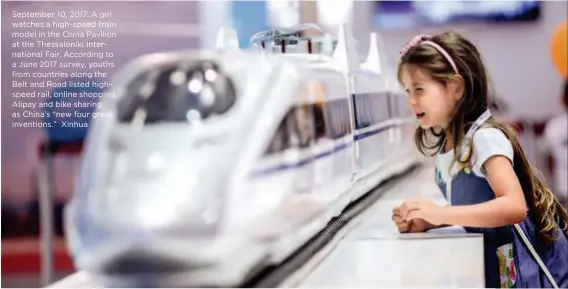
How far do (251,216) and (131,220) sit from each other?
A: 0.51ft

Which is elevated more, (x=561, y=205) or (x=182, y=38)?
(x=182, y=38)

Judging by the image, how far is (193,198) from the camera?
A: 2.96 feet

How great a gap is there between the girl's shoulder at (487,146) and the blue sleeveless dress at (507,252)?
2 cm

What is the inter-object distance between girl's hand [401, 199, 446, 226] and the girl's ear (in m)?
0.19

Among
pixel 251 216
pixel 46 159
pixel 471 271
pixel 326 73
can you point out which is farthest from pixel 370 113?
pixel 46 159

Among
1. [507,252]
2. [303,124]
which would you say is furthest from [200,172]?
[507,252]

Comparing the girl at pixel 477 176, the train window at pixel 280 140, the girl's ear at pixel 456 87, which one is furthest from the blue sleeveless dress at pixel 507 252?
the train window at pixel 280 140

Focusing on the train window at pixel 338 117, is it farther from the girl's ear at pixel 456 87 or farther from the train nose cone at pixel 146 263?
the train nose cone at pixel 146 263

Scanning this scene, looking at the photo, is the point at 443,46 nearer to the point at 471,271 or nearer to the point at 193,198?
the point at 471,271

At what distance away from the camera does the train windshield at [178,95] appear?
95 cm

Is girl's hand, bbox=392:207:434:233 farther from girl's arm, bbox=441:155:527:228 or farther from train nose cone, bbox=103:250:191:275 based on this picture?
train nose cone, bbox=103:250:191:275

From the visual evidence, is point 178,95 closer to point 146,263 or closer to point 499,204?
point 146,263

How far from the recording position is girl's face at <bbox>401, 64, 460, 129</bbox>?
1.25 meters

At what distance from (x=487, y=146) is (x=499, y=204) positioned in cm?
10
